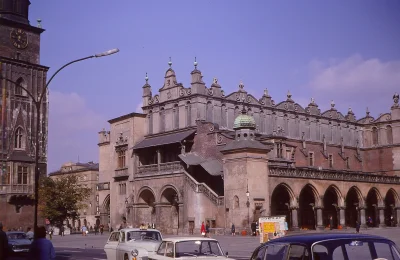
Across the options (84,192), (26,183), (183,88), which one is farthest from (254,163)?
(26,183)

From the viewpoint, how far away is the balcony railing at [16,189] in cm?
5881

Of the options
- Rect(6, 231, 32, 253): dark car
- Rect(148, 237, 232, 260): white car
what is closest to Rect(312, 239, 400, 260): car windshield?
Rect(148, 237, 232, 260): white car

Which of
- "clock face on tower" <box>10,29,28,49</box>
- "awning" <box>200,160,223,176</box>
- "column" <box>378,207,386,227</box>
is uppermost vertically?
"clock face on tower" <box>10,29,28,49</box>

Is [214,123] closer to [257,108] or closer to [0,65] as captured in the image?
[257,108]

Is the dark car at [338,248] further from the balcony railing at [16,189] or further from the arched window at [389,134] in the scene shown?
the arched window at [389,134]

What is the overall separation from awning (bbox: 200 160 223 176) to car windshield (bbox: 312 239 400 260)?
3978cm

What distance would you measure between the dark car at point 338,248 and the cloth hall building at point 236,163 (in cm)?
3414

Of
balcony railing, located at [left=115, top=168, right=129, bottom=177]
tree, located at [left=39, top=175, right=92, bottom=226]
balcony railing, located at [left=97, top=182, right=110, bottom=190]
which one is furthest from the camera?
balcony railing, located at [left=97, top=182, right=110, bottom=190]

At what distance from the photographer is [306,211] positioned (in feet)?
178

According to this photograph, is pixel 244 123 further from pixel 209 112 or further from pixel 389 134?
pixel 389 134

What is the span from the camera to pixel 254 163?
43.7m

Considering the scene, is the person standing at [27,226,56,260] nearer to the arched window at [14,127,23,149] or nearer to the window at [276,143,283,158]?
the window at [276,143,283,158]

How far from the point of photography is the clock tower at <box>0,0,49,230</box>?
194 ft

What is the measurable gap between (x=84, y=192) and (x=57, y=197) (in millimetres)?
3923
